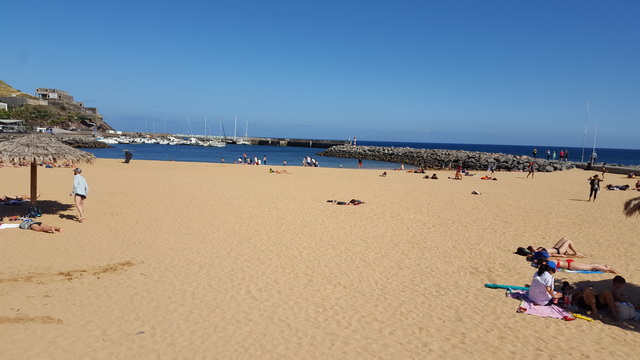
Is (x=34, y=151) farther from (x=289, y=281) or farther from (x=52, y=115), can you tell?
(x=52, y=115)

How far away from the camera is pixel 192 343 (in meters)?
4.69

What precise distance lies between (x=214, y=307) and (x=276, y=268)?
1.95 meters

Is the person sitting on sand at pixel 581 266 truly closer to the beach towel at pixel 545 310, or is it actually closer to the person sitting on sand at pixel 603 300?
the person sitting on sand at pixel 603 300

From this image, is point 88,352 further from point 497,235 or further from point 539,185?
point 539,185

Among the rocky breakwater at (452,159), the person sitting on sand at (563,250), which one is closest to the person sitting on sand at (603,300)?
the person sitting on sand at (563,250)

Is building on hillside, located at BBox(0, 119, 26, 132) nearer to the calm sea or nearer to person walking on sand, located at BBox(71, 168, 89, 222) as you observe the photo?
the calm sea

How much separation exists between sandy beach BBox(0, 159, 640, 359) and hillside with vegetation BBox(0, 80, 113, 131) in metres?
80.7

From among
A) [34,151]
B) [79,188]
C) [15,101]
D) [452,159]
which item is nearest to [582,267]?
[79,188]

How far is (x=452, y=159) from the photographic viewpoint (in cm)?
4775

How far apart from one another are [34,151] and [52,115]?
9269 centimetres

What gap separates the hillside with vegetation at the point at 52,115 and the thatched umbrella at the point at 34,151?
7730 centimetres

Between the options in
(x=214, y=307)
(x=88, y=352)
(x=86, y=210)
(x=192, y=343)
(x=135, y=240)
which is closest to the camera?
(x=88, y=352)

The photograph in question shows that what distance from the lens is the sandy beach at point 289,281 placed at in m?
4.77

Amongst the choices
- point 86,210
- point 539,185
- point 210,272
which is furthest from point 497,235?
point 539,185
